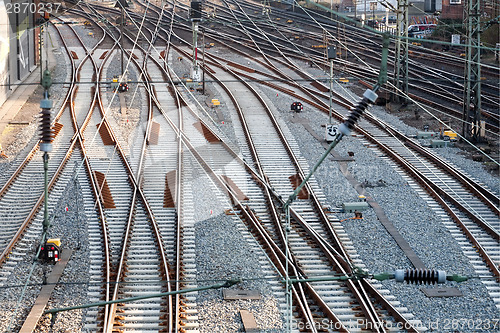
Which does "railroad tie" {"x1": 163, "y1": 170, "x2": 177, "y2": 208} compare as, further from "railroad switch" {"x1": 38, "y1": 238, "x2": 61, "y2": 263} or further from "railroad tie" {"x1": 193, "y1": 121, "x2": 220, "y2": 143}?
"railroad switch" {"x1": 38, "y1": 238, "x2": 61, "y2": 263}

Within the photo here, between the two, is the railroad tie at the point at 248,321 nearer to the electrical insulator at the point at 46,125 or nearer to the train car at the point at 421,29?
the electrical insulator at the point at 46,125

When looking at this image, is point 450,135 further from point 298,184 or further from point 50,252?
point 50,252

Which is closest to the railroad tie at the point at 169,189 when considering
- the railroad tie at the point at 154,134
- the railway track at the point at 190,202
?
the railway track at the point at 190,202

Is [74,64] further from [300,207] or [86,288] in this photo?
[86,288]

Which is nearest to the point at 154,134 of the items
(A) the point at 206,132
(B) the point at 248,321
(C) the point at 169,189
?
(A) the point at 206,132

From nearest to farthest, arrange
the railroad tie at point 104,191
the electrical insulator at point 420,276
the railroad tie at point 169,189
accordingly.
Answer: the electrical insulator at point 420,276, the railroad tie at point 104,191, the railroad tie at point 169,189

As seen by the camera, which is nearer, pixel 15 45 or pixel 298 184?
pixel 298 184

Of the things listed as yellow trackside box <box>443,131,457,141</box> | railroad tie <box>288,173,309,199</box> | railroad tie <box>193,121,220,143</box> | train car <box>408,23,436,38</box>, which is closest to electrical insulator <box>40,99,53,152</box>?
railroad tie <box>288,173,309,199</box>

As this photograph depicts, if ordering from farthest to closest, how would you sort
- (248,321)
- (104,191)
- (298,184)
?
(298,184) < (104,191) < (248,321)

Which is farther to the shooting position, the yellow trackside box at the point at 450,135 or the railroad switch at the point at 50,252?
the yellow trackside box at the point at 450,135

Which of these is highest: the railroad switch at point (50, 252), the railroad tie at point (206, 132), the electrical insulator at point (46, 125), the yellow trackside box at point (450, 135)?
the electrical insulator at point (46, 125)

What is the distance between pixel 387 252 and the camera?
49.2 feet

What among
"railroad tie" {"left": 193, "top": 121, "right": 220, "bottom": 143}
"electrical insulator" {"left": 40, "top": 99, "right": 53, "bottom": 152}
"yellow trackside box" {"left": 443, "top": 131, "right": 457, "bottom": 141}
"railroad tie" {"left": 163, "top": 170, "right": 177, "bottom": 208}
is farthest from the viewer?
"yellow trackside box" {"left": 443, "top": 131, "right": 457, "bottom": 141}

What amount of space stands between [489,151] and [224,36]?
2372cm
